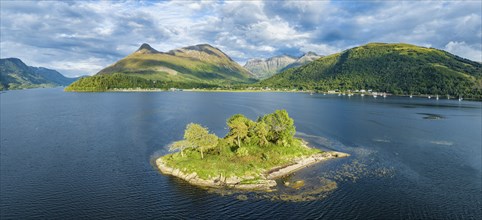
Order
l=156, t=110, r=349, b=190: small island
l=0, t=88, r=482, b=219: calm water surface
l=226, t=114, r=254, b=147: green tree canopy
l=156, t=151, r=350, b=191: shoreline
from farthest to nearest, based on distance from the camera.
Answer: l=226, t=114, r=254, b=147: green tree canopy
l=156, t=110, r=349, b=190: small island
l=156, t=151, r=350, b=191: shoreline
l=0, t=88, r=482, b=219: calm water surface

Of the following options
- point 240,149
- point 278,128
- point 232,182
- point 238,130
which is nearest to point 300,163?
point 278,128

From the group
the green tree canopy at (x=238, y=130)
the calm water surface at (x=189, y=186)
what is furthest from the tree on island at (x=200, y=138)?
the calm water surface at (x=189, y=186)

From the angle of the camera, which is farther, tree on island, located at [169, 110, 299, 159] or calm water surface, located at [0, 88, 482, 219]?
tree on island, located at [169, 110, 299, 159]

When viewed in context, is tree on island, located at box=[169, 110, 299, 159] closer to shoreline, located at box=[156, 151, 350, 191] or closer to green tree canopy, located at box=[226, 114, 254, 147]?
green tree canopy, located at box=[226, 114, 254, 147]

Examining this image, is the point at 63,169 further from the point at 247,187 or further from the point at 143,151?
the point at 247,187

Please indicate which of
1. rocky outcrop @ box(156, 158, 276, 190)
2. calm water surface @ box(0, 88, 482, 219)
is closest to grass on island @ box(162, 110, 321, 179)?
rocky outcrop @ box(156, 158, 276, 190)

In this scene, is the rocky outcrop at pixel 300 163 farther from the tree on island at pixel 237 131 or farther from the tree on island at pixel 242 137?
the tree on island at pixel 237 131

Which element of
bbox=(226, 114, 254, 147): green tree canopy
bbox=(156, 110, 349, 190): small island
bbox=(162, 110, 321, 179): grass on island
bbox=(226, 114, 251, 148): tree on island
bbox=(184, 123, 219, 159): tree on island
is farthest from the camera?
bbox=(226, 114, 254, 147): green tree canopy

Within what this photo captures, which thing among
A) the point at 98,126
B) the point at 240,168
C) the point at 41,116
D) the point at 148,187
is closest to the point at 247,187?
the point at 240,168

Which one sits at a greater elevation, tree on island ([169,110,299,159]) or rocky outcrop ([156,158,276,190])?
tree on island ([169,110,299,159])
